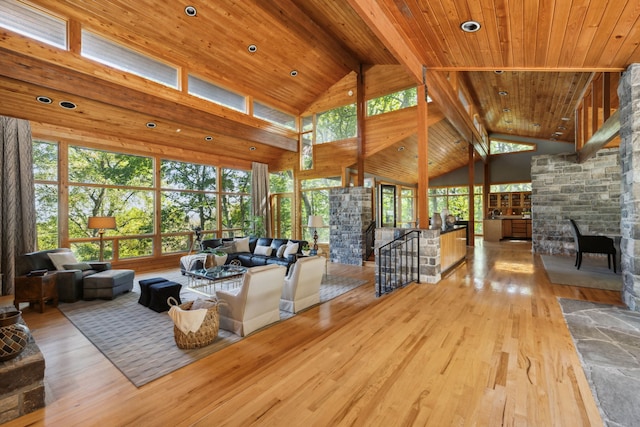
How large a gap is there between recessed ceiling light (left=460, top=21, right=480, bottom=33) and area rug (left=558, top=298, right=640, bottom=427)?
309 centimetres

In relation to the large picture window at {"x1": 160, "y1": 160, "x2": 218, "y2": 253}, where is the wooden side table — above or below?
below

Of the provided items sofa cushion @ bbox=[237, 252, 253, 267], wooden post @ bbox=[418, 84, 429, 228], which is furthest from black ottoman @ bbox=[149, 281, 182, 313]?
wooden post @ bbox=[418, 84, 429, 228]

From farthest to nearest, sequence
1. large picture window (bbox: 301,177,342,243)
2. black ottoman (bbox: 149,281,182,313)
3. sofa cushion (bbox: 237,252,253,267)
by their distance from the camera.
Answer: large picture window (bbox: 301,177,342,243)
sofa cushion (bbox: 237,252,253,267)
black ottoman (bbox: 149,281,182,313)

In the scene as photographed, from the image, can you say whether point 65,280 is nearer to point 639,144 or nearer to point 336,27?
point 336,27

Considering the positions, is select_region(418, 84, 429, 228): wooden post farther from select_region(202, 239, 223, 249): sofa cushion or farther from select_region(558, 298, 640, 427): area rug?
→ select_region(202, 239, 223, 249): sofa cushion

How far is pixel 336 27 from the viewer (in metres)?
6.61

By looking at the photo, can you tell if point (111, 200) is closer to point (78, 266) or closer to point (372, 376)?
point (78, 266)

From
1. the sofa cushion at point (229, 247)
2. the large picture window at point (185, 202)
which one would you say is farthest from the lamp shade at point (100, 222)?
the sofa cushion at point (229, 247)

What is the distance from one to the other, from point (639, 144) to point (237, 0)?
6157mm

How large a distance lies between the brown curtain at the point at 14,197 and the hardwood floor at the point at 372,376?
2.44 meters

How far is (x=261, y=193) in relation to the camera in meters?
9.59

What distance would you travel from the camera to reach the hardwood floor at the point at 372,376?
169cm

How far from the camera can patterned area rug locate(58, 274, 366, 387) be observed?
9.12 ft

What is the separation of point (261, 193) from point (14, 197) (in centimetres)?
561
